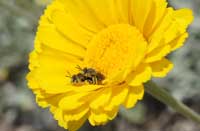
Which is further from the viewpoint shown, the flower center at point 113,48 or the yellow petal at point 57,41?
the yellow petal at point 57,41

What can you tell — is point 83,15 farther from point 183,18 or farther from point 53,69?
point 183,18

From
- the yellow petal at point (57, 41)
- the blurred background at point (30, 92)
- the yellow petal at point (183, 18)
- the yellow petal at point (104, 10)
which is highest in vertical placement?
the yellow petal at point (104, 10)

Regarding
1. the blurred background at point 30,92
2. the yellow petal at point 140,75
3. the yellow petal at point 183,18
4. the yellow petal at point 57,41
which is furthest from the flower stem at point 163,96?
the blurred background at point 30,92

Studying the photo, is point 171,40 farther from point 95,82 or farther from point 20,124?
point 20,124

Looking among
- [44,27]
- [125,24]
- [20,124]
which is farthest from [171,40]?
[20,124]

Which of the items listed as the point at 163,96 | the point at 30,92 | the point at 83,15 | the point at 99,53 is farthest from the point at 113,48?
the point at 30,92

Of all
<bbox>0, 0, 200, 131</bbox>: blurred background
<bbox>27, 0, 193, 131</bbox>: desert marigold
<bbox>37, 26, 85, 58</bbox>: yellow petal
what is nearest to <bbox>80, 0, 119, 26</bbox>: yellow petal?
<bbox>27, 0, 193, 131</bbox>: desert marigold

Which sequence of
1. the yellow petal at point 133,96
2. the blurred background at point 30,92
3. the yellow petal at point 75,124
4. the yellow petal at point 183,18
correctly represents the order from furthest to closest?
the blurred background at point 30,92
the yellow petal at point 75,124
the yellow petal at point 183,18
the yellow petal at point 133,96

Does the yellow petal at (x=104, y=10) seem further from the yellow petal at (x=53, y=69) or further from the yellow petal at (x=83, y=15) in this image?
the yellow petal at (x=53, y=69)
